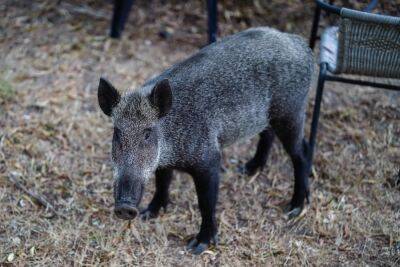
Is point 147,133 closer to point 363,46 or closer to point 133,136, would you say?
point 133,136

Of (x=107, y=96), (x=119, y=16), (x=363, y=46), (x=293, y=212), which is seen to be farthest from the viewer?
(x=119, y=16)

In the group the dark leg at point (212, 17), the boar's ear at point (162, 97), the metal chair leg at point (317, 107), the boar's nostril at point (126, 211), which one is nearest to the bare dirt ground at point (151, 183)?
the metal chair leg at point (317, 107)

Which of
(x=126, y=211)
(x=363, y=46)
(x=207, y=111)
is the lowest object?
(x=126, y=211)

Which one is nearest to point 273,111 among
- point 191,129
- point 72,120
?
point 191,129

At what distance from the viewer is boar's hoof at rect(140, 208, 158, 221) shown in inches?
165

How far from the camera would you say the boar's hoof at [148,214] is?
4203 mm

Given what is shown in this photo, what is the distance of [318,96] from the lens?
163 inches

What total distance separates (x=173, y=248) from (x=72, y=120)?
182 centimetres

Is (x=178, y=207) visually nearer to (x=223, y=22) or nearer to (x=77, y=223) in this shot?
(x=77, y=223)

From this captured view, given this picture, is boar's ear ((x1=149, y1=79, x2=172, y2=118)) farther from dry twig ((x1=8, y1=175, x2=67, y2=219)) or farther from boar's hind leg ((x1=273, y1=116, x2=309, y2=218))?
dry twig ((x1=8, y1=175, x2=67, y2=219))

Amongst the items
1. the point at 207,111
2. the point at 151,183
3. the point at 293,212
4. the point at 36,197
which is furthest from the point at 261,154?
the point at 36,197

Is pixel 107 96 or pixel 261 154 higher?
pixel 107 96

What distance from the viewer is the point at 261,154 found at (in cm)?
467

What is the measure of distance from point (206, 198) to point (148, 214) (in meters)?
0.67
